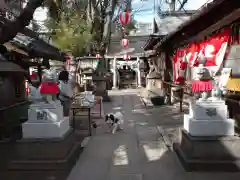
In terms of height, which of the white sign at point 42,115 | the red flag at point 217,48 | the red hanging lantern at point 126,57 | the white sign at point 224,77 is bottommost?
the white sign at point 42,115

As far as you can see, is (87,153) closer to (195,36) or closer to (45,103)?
(45,103)

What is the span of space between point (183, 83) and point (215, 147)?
7.69 m

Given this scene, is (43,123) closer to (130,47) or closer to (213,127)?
(213,127)

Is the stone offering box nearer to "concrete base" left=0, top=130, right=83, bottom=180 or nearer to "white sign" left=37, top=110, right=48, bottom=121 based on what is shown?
"concrete base" left=0, top=130, right=83, bottom=180

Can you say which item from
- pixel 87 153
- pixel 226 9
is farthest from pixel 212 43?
pixel 87 153

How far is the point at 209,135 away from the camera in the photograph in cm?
532

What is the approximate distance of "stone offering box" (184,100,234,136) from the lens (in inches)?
210

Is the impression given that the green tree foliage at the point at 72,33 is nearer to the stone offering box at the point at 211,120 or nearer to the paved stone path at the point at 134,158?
the paved stone path at the point at 134,158

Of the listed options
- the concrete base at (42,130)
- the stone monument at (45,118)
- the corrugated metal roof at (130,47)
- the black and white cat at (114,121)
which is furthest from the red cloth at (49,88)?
the corrugated metal roof at (130,47)

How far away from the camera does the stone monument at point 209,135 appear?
5.16 meters

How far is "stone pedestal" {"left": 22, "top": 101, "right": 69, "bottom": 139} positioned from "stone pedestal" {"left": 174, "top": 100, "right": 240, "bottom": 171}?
8.62 ft

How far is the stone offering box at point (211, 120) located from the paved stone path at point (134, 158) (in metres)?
0.80

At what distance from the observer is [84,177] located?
5129 mm

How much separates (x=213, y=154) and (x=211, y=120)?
0.65 meters
